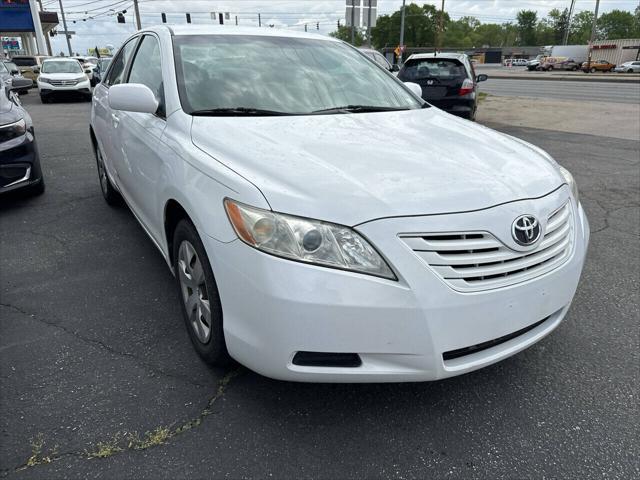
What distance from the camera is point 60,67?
18.3 meters

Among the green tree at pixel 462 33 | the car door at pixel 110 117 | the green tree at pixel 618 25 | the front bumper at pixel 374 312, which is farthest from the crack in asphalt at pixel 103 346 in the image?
the green tree at pixel 618 25

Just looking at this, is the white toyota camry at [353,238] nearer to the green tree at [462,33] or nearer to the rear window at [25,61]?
the rear window at [25,61]

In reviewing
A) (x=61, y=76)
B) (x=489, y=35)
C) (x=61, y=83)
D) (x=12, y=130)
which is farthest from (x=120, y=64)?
(x=489, y=35)

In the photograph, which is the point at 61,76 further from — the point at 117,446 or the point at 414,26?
the point at 414,26

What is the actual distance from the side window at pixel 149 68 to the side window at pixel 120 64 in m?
0.26

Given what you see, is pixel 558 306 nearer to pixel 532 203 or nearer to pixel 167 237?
pixel 532 203

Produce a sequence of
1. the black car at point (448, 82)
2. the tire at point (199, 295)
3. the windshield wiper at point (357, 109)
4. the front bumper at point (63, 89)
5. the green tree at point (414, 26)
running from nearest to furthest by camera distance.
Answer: the tire at point (199, 295) < the windshield wiper at point (357, 109) < the black car at point (448, 82) < the front bumper at point (63, 89) < the green tree at point (414, 26)

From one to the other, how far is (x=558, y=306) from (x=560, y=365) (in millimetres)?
547

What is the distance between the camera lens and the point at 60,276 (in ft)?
11.7

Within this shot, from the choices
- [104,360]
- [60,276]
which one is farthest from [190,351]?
[60,276]

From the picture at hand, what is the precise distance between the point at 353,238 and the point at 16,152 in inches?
176

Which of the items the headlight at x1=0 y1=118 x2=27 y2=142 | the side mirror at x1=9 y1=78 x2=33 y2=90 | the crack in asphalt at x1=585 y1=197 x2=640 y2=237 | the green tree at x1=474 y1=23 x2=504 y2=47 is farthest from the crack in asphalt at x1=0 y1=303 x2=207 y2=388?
the green tree at x1=474 y1=23 x2=504 y2=47

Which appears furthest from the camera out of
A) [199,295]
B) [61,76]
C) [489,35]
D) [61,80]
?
[489,35]

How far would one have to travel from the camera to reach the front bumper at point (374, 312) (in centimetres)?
175
